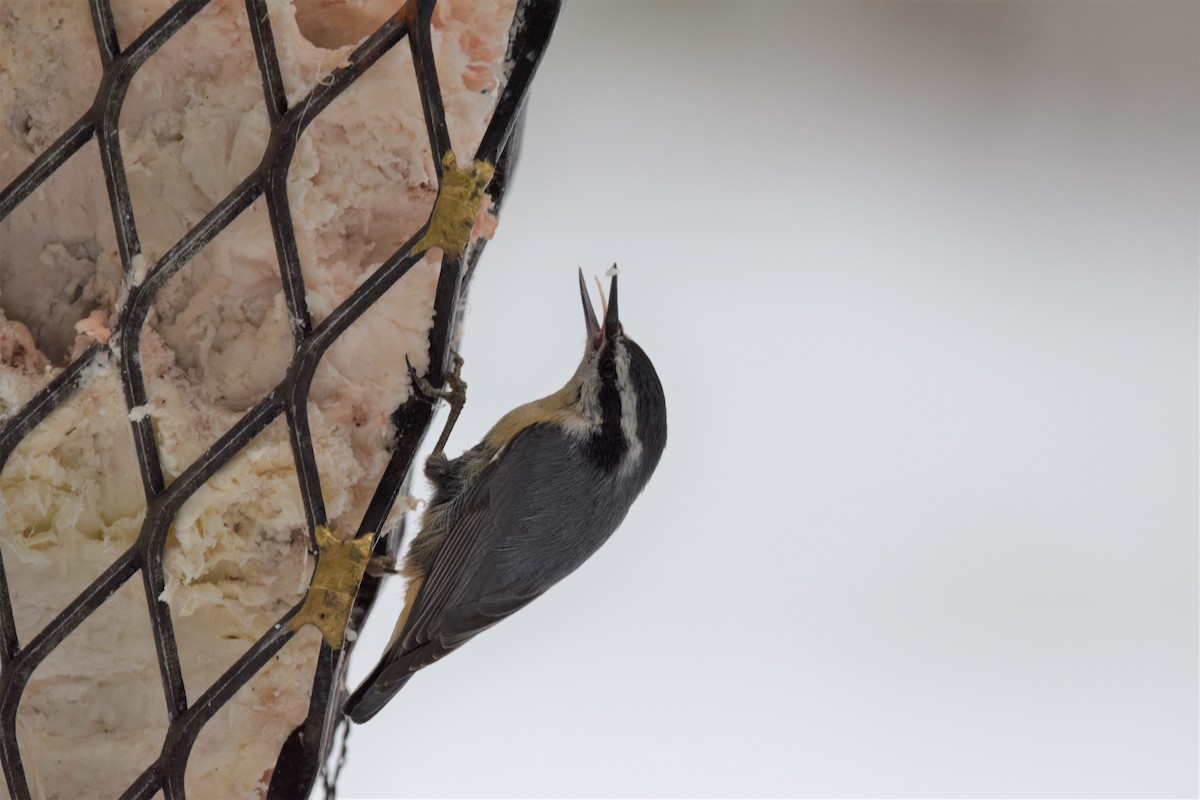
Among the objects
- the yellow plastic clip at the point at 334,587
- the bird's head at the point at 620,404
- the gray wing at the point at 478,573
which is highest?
the bird's head at the point at 620,404

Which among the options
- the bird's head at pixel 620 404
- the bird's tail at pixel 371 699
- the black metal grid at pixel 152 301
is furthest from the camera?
the bird's head at pixel 620 404

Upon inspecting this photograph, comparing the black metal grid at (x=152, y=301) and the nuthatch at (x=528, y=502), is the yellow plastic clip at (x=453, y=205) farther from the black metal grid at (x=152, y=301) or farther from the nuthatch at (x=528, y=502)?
the nuthatch at (x=528, y=502)

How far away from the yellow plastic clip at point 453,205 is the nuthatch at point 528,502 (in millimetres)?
339

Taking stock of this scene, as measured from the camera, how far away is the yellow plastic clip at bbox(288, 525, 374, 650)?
646 millimetres

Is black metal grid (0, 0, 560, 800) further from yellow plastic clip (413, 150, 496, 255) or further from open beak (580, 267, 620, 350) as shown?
open beak (580, 267, 620, 350)

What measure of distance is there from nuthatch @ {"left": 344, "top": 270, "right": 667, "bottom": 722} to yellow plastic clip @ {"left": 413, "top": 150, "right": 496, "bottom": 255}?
13.3 inches

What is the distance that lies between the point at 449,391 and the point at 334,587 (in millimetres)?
175

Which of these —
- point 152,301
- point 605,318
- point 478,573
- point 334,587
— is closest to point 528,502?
point 478,573

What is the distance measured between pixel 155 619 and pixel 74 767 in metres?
0.17

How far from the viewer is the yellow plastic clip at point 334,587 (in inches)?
25.4

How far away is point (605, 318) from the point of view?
0.96m

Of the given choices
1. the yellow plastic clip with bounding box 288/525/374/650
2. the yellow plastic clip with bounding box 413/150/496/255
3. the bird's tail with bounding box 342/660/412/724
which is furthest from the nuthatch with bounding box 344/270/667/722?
the yellow plastic clip with bounding box 413/150/496/255

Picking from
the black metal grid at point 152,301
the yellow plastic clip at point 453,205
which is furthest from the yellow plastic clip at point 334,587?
the yellow plastic clip at point 453,205

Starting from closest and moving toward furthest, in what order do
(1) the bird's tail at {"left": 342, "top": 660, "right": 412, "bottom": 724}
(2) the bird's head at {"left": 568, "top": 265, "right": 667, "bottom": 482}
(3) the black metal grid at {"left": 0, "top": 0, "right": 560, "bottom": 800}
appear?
(3) the black metal grid at {"left": 0, "top": 0, "right": 560, "bottom": 800}, (1) the bird's tail at {"left": 342, "top": 660, "right": 412, "bottom": 724}, (2) the bird's head at {"left": 568, "top": 265, "right": 667, "bottom": 482}
